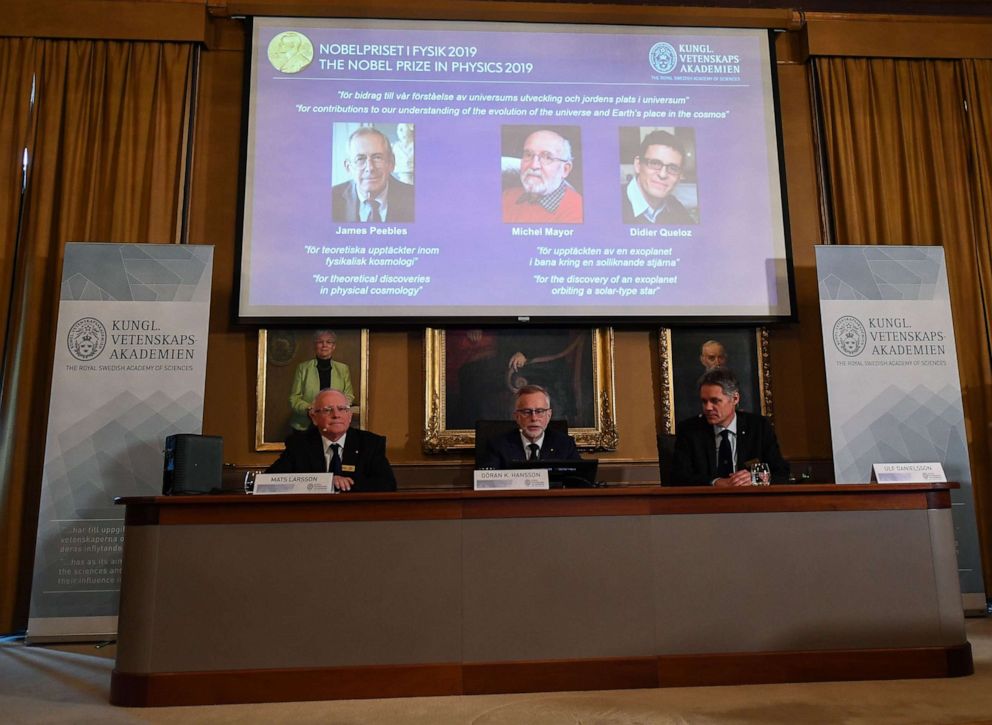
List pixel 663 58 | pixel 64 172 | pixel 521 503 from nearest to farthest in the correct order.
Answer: pixel 521 503 → pixel 64 172 → pixel 663 58

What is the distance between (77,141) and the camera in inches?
205

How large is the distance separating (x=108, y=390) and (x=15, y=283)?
1.13 meters

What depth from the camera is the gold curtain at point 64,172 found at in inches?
193

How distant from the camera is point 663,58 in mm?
5457

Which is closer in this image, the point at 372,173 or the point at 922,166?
the point at 372,173

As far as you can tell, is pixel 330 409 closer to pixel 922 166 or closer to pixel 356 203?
pixel 356 203

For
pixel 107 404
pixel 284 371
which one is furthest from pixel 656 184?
pixel 107 404

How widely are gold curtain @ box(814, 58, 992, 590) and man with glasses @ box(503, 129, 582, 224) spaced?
5.86ft

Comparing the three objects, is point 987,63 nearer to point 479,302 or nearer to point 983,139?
point 983,139

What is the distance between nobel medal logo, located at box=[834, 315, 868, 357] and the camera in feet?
16.2

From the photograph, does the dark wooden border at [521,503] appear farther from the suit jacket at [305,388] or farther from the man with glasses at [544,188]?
the man with glasses at [544,188]

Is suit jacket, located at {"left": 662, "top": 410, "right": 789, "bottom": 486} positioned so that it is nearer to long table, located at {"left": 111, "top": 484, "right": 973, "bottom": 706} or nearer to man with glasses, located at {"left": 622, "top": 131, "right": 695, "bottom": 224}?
long table, located at {"left": 111, "top": 484, "right": 973, "bottom": 706}

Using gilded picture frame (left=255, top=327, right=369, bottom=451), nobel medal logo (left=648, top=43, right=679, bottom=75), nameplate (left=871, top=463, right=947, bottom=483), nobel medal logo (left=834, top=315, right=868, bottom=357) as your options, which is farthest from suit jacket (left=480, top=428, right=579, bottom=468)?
nobel medal logo (left=648, top=43, right=679, bottom=75)

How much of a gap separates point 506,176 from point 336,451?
2.14m
